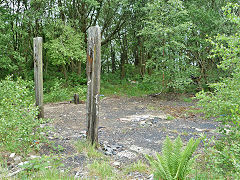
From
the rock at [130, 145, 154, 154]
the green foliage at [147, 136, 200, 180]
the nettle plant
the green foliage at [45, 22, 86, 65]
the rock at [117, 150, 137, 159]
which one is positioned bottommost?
the rock at [117, 150, 137, 159]

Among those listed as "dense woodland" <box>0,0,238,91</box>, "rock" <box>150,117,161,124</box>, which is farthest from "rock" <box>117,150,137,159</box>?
"dense woodland" <box>0,0,238,91</box>

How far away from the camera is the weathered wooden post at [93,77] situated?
13.8 ft

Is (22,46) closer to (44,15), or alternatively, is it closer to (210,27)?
(44,15)

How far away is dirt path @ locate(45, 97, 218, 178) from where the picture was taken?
14.4 feet

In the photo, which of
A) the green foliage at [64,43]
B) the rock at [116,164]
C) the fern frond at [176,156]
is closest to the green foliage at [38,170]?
the rock at [116,164]

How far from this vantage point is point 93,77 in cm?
426

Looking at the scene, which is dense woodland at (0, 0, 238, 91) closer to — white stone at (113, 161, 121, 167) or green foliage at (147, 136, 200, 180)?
white stone at (113, 161, 121, 167)

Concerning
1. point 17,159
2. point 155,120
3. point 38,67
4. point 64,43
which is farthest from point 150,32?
point 17,159

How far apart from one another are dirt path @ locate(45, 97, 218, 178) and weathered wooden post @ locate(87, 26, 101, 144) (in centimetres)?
54

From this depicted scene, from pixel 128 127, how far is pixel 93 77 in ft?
8.48

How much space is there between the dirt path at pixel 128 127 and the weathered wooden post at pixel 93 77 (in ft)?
1.76

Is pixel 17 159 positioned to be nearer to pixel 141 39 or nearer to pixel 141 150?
pixel 141 150

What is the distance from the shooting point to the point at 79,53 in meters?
11.2

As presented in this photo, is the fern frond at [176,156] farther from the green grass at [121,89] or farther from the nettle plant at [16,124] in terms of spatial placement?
the green grass at [121,89]
